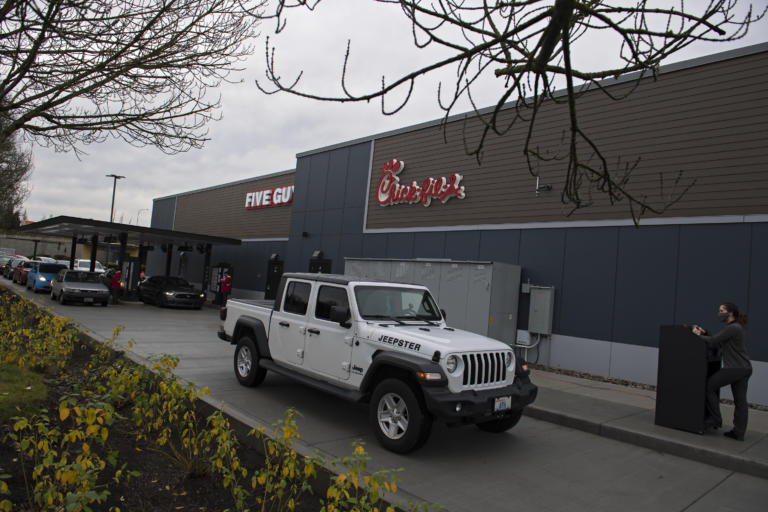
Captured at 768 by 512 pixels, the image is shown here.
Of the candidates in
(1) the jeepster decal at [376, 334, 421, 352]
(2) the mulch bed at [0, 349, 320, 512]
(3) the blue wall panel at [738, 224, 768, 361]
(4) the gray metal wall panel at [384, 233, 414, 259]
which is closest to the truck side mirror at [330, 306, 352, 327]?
(1) the jeepster decal at [376, 334, 421, 352]

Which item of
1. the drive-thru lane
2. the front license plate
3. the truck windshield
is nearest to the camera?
the drive-thru lane

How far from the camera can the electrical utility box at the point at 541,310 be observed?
11938mm

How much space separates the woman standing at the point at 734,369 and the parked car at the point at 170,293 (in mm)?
20601

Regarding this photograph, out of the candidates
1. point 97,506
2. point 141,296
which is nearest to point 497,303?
point 97,506

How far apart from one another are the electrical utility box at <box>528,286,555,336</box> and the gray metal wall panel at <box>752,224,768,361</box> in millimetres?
3867

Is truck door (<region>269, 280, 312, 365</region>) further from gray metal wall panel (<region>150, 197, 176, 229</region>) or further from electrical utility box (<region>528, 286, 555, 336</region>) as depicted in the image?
gray metal wall panel (<region>150, 197, 176, 229</region>)

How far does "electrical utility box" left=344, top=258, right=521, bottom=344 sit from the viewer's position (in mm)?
11672

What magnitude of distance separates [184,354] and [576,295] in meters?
9.14

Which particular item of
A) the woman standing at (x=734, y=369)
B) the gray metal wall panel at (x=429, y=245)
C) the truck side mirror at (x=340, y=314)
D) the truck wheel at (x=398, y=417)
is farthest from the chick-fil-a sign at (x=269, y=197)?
the woman standing at (x=734, y=369)

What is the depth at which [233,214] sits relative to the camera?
28562 mm

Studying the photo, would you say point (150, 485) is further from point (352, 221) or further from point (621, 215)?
point (352, 221)

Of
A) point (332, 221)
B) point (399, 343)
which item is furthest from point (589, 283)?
point (332, 221)

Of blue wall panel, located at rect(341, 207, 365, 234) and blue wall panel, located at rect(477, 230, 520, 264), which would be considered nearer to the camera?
blue wall panel, located at rect(477, 230, 520, 264)

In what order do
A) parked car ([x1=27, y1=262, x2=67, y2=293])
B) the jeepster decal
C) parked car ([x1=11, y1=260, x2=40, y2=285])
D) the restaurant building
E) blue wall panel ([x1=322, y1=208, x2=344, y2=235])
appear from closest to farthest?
the jeepster decal → the restaurant building → blue wall panel ([x1=322, y1=208, x2=344, y2=235]) → parked car ([x1=27, y1=262, x2=67, y2=293]) → parked car ([x1=11, y1=260, x2=40, y2=285])
